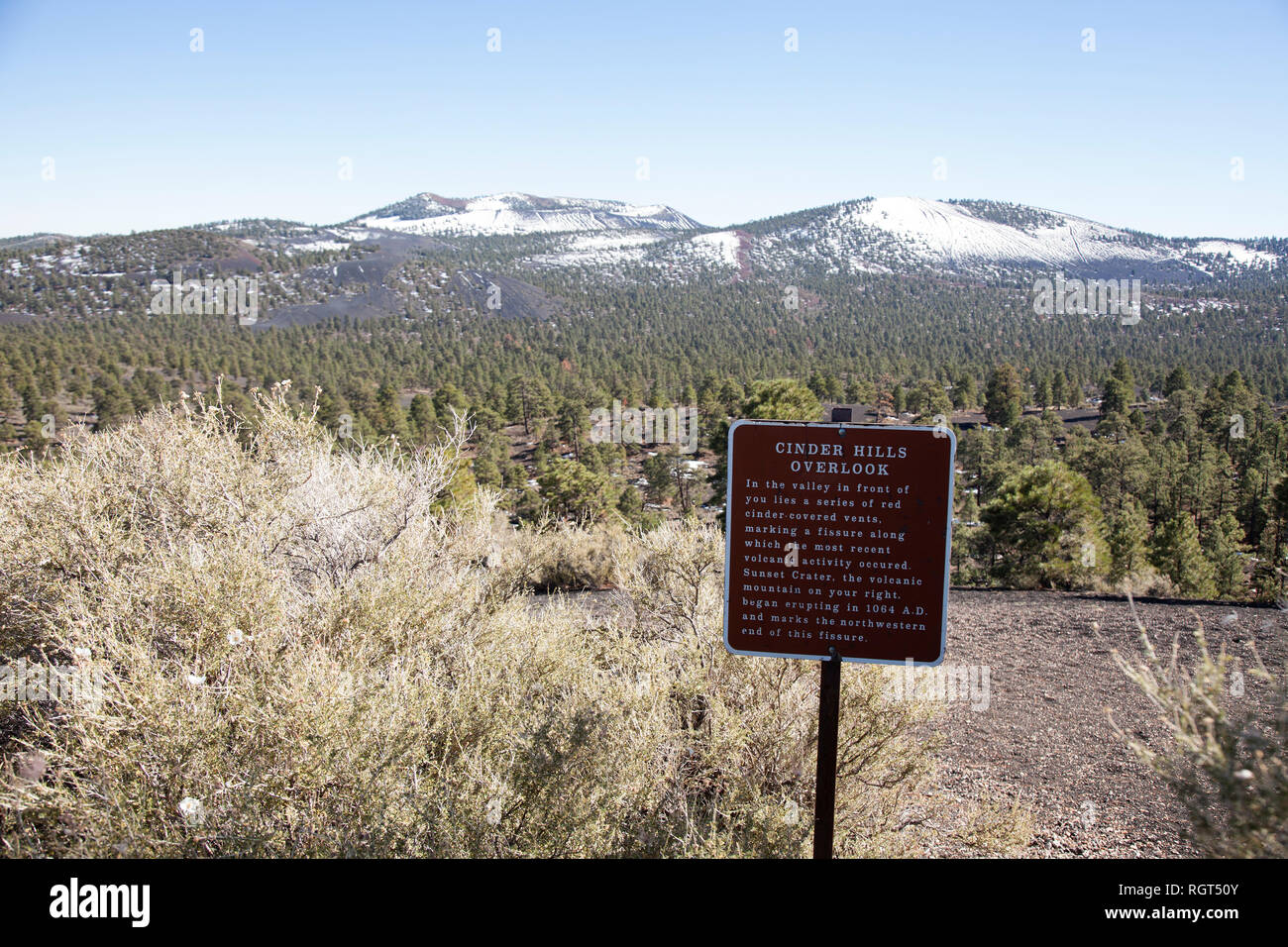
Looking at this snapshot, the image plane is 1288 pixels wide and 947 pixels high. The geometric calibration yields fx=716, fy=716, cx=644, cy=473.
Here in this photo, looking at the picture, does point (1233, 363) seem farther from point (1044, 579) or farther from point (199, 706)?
point (199, 706)

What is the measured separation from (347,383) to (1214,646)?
65.9 m

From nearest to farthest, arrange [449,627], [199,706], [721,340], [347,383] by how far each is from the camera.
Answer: [199,706] < [449,627] < [347,383] < [721,340]

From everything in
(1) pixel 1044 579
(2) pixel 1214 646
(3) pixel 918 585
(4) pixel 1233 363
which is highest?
(4) pixel 1233 363

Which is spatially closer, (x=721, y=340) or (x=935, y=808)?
(x=935, y=808)

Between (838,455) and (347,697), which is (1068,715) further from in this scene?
(347,697)

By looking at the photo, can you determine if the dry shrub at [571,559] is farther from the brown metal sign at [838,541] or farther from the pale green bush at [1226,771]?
the pale green bush at [1226,771]

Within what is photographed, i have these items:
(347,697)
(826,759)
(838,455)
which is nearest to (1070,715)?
(826,759)

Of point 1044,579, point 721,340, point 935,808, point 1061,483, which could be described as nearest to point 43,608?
point 935,808

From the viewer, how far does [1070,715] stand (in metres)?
7.33

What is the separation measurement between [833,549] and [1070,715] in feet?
20.0

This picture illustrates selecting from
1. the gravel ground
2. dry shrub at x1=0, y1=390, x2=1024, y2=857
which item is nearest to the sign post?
dry shrub at x1=0, y1=390, x2=1024, y2=857

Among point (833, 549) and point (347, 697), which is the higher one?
point (833, 549)

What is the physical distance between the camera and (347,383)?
212ft
